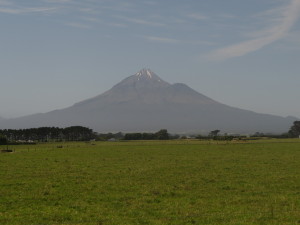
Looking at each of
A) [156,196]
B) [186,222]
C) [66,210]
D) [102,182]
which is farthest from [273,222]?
[102,182]

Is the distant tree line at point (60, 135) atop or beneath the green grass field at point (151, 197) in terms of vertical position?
atop

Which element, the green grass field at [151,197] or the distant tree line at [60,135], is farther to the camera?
the distant tree line at [60,135]

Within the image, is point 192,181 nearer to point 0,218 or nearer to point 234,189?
point 234,189

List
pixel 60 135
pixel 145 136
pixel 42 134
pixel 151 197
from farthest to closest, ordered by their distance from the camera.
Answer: pixel 145 136 < pixel 60 135 < pixel 42 134 < pixel 151 197

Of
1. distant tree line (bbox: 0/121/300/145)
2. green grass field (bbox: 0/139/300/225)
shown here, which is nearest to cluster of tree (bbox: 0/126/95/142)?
distant tree line (bbox: 0/121/300/145)

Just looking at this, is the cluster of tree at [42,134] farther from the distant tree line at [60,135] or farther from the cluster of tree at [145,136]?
the cluster of tree at [145,136]

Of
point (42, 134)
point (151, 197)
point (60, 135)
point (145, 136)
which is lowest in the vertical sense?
point (151, 197)

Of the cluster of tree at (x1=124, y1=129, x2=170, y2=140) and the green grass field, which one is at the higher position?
the cluster of tree at (x1=124, y1=129, x2=170, y2=140)

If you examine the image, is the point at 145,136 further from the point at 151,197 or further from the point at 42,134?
the point at 151,197

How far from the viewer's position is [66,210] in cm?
1628

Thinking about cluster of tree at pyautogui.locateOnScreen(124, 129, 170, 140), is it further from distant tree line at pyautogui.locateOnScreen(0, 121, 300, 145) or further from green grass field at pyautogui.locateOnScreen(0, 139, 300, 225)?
green grass field at pyautogui.locateOnScreen(0, 139, 300, 225)

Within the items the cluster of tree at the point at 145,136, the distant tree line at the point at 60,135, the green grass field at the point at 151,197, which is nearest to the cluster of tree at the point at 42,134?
the distant tree line at the point at 60,135

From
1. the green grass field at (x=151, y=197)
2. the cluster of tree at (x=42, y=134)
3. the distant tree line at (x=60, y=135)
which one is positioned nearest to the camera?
the green grass field at (x=151, y=197)

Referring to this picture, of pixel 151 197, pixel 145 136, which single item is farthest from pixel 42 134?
pixel 151 197
